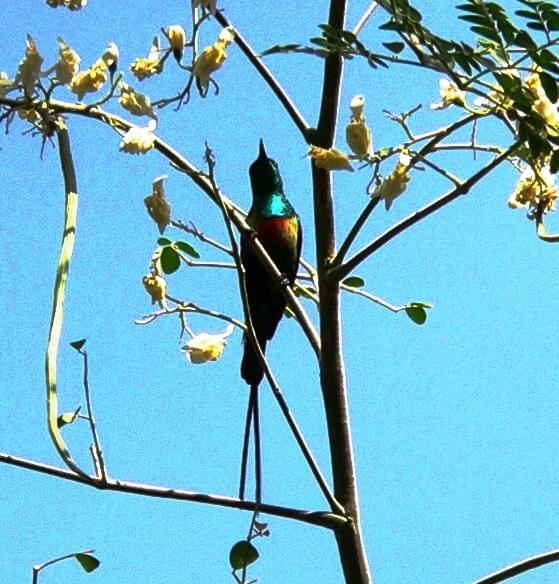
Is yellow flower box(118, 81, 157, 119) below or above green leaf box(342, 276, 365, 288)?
below

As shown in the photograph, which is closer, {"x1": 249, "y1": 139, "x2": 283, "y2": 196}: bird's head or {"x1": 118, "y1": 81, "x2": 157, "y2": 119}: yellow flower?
{"x1": 118, "y1": 81, "x2": 157, "y2": 119}: yellow flower

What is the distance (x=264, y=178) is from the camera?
1.97 m

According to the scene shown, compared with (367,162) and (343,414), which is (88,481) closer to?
(343,414)

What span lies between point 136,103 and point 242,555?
425mm

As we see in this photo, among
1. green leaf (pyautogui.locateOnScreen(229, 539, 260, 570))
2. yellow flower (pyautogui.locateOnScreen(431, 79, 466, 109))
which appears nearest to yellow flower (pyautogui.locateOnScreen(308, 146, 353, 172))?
yellow flower (pyautogui.locateOnScreen(431, 79, 466, 109))

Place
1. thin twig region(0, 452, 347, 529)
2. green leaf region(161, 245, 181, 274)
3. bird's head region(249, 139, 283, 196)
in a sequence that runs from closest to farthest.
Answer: thin twig region(0, 452, 347, 529) → green leaf region(161, 245, 181, 274) → bird's head region(249, 139, 283, 196)

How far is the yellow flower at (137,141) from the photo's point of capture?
104cm

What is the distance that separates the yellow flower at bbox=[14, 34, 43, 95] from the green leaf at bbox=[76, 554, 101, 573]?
1.43 feet

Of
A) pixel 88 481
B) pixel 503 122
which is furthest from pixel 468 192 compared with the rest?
pixel 88 481

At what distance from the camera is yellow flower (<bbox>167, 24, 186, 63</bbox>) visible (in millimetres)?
1068

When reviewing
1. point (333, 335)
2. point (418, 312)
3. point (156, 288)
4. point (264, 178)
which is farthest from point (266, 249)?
point (333, 335)

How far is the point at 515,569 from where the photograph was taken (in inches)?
39.5

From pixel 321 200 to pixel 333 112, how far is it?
86 mm

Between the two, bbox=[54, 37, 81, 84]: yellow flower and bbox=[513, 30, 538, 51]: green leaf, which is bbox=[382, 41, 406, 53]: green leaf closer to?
bbox=[513, 30, 538, 51]: green leaf
